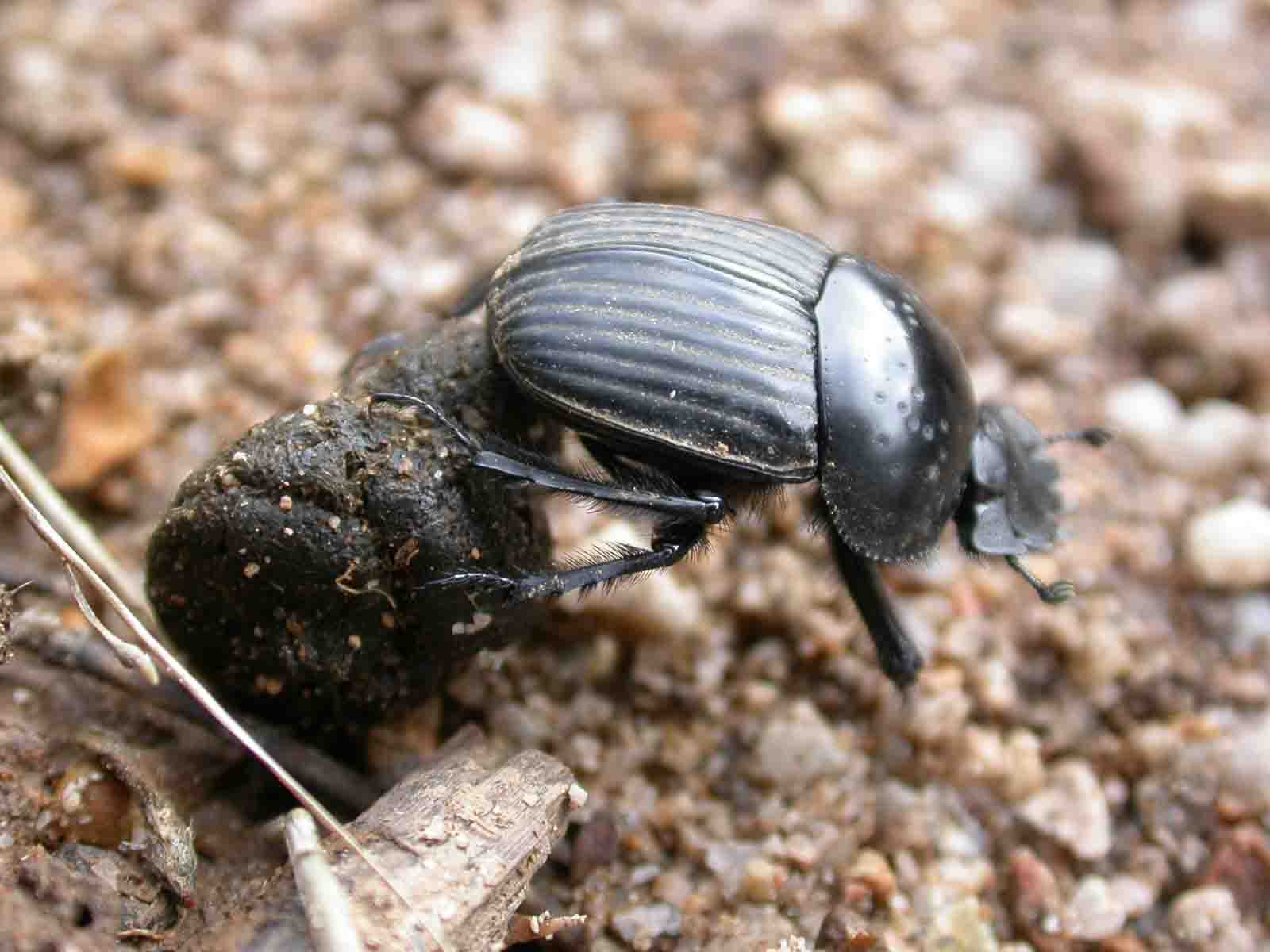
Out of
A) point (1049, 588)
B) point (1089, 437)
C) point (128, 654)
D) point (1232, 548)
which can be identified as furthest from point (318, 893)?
point (1232, 548)

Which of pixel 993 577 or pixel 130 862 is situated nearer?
pixel 130 862

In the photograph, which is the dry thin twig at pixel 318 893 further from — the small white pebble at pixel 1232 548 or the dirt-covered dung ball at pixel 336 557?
the small white pebble at pixel 1232 548

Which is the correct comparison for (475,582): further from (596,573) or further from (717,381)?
(717,381)

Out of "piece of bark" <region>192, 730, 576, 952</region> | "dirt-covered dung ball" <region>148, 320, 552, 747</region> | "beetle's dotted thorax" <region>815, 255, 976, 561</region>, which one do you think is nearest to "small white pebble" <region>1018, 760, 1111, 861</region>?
"beetle's dotted thorax" <region>815, 255, 976, 561</region>

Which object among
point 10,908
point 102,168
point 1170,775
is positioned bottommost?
point 1170,775

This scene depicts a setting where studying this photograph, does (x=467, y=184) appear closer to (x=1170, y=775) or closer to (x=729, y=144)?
(x=729, y=144)

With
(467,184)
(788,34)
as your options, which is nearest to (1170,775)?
(467,184)
